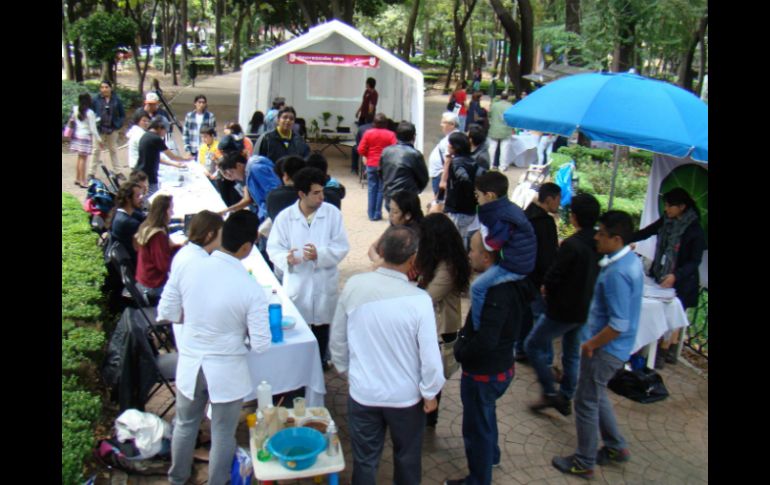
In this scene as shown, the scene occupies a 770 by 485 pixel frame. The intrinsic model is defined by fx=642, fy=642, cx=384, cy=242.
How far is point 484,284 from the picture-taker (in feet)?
12.2

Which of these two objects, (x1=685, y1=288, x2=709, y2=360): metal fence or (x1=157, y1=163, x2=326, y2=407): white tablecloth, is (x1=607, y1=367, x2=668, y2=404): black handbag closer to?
(x1=685, y1=288, x2=709, y2=360): metal fence

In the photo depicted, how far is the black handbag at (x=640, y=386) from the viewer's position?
17.5 ft

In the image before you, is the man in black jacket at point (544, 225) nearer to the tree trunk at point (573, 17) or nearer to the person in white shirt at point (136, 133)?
the person in white shirt at point (136, 133)

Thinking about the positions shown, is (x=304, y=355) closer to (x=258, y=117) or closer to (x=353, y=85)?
(x=258, y=117)

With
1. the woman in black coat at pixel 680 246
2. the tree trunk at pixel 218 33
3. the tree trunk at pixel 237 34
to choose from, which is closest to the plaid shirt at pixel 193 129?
the woman in black coat at pixel 680 246

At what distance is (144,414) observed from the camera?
4156mm

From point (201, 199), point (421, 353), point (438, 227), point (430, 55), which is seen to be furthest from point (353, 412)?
point (430, 55)

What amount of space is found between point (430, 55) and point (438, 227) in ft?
186

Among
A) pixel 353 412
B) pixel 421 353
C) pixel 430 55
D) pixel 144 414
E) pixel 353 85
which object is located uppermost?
pixel 430 55

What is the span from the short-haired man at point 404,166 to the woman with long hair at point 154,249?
3112 millimetres

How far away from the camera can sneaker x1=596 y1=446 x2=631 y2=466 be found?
4406 mm

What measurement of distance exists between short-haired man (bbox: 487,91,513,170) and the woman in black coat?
795cm

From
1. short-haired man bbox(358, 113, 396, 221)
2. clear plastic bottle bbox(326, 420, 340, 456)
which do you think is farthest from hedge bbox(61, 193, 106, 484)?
short-haired man bbox(358, 113, 396, 221)

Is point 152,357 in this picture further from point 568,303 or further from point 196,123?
point 196,123
